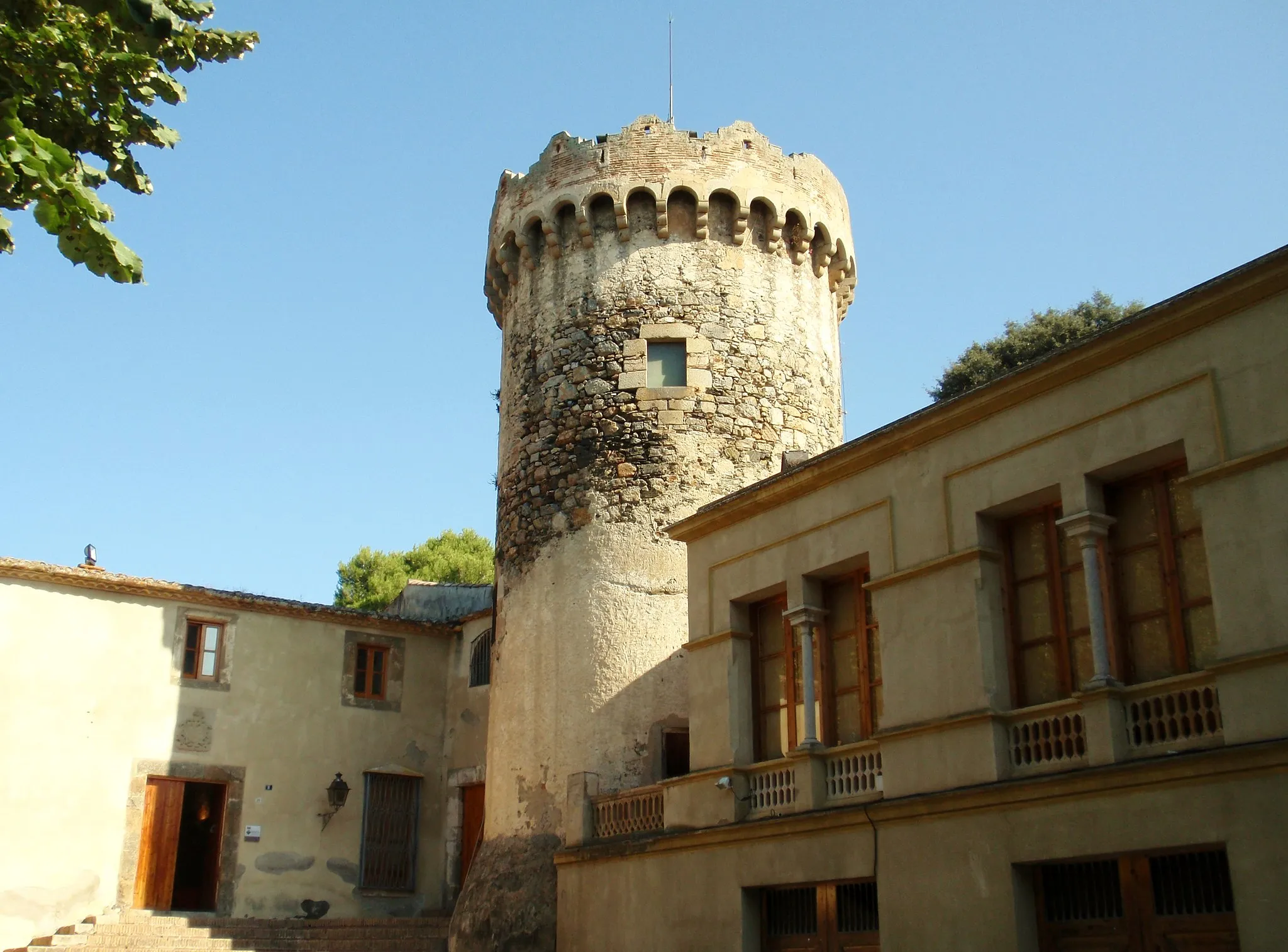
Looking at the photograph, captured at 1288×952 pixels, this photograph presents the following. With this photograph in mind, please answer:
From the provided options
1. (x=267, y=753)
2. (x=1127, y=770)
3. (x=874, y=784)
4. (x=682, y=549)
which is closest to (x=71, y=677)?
(x=267, y=753)

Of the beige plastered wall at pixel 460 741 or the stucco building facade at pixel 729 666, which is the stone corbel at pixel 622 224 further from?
the beige plastered wall at pixel 460 741

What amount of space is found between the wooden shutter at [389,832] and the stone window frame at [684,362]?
29.8 feet

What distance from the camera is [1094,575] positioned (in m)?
11.7

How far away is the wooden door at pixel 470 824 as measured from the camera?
2400 cm

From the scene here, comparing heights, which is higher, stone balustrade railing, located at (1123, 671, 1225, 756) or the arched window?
the arched window

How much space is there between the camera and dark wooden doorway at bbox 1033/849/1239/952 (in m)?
10.3

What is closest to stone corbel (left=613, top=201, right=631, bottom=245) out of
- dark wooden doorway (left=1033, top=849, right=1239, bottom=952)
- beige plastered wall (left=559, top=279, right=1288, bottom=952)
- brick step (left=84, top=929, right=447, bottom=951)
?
beige plastered wall (left=559, top=279, right=1288, bottom=952)

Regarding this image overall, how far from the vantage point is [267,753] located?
23.1 metres

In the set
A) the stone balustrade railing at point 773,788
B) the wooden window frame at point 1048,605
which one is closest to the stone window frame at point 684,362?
the stone balustrade railing at point 773,788

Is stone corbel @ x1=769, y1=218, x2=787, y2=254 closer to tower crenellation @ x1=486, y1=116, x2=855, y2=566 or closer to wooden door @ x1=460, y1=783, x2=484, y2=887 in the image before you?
tower crenellation @ x1=486, y1=116, x2=855, y2=566

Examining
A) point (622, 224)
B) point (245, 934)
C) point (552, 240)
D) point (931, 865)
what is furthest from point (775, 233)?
point (245, 934)

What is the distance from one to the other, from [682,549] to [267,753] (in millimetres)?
8749

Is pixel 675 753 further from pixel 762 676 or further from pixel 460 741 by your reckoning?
pixel 460 741

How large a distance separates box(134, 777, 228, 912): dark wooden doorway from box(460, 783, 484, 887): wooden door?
4.15m
